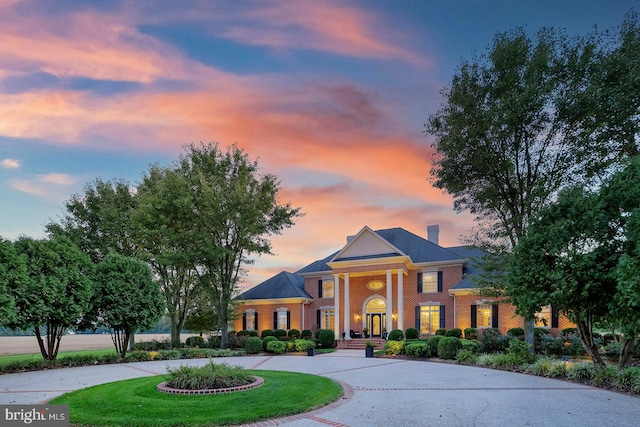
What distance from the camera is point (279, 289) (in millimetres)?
32781

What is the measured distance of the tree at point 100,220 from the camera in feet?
81.5

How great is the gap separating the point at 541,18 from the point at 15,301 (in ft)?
68.3

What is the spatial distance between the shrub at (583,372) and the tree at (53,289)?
56.3ft

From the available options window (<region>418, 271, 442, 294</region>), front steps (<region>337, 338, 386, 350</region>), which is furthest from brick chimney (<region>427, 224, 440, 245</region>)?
front steps (<region>337, 338, 386, 350</region>)

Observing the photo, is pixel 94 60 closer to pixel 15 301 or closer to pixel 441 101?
pixel 15 301

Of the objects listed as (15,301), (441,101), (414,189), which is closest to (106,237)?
(15,301)

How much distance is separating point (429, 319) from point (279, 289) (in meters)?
12.2

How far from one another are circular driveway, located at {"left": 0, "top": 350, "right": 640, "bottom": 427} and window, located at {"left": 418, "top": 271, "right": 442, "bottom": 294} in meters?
13.9

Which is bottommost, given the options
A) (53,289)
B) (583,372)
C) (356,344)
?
(356,344)

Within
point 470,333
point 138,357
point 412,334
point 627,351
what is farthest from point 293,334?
point 627,351

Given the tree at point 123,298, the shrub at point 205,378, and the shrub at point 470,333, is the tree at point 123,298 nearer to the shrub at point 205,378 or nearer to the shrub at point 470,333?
the shrub at point 205,378

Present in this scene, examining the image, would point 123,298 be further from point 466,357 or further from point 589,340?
point 589,340

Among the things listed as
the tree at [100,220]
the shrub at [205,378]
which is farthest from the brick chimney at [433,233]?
the shrub at [205,378]

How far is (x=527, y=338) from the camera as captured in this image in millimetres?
16750
